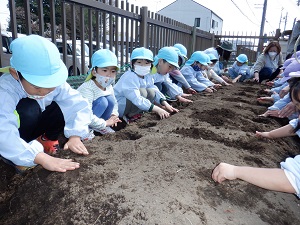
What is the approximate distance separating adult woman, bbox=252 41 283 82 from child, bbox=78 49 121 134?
597cm

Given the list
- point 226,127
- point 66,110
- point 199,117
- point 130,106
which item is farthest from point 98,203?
point 130,106

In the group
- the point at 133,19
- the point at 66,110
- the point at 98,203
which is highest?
the point at 133,19

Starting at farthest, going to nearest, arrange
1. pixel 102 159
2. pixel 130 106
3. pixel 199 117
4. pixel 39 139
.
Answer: pixel 130 106, pixel 199 117, pixel 39 139, pixel 102 159

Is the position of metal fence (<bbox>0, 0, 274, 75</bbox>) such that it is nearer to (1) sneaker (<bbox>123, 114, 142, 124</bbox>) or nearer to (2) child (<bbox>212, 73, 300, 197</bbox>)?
(1) sneaker (<bbox>123, 114, 142, 124</bbox>)

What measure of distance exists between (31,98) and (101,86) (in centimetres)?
107

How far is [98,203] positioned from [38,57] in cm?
95

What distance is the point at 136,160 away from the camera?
6.19ft

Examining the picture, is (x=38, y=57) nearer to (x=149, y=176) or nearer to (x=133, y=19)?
(x=149, y=176)

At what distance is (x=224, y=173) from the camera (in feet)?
5.19

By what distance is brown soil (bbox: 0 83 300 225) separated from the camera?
1.35m

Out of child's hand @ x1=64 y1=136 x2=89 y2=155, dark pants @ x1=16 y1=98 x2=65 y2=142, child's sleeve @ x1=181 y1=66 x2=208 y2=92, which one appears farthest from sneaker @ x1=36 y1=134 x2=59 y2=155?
child's sleeve @ x1=181 y1=66 x2=208 y2=92

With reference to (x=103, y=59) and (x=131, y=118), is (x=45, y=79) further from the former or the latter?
(x=131, y=118)

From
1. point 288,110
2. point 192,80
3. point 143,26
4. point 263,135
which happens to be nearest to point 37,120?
point 263,135

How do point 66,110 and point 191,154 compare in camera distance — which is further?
point 66,110
